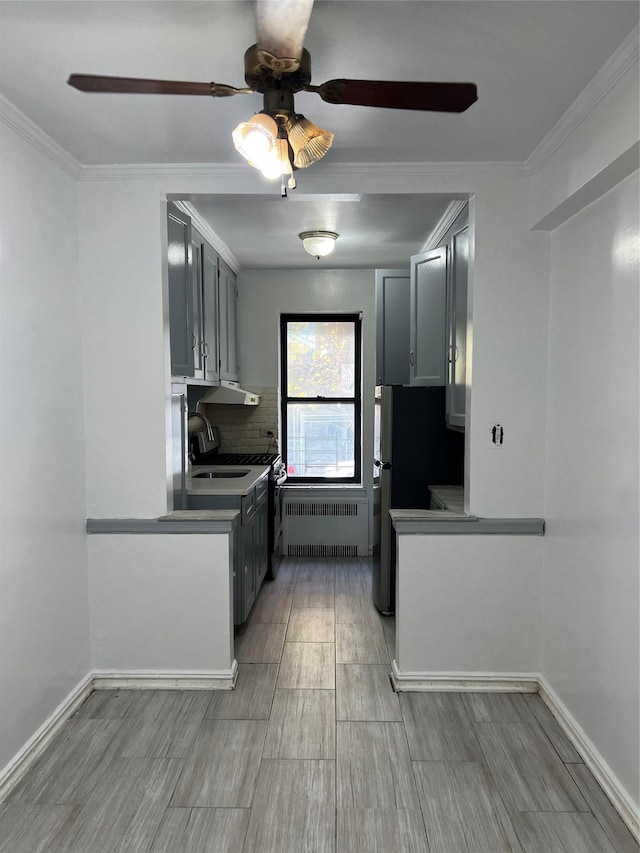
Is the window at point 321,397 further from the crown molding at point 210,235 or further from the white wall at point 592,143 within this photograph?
the white wall at point 592,143

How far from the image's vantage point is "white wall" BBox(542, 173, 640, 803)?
1998mm

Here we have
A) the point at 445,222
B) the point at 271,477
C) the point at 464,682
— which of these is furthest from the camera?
the point at 271,477

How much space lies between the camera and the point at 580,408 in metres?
2.41

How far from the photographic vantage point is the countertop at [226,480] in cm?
340

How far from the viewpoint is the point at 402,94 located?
1.44 m


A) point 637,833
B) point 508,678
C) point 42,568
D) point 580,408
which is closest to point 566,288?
point 580,408

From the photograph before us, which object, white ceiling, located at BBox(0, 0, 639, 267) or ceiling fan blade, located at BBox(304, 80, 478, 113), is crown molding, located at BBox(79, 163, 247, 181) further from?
ceiling fan blade, located at BBox(304, 80, 478, 113)

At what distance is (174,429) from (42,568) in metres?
0.92

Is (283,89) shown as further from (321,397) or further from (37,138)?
(321,397)

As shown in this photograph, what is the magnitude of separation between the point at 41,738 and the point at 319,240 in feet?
10.4

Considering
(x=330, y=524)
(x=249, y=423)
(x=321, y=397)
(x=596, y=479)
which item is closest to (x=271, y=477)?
(x=249, y=423)

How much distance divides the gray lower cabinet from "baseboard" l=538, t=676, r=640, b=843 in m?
1.69

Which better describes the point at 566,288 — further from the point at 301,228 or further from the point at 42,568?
the point at 42,568

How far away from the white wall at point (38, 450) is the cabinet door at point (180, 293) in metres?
0.48
